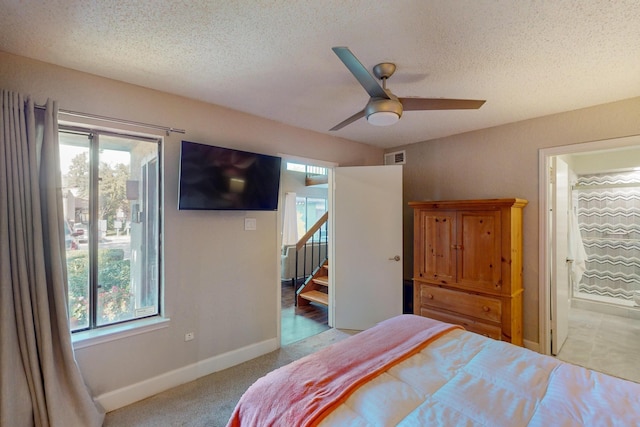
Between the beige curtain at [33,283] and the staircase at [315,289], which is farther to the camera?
the staircase at [315,289]

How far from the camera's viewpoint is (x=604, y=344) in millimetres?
3113

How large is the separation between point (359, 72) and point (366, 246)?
2.48 metres

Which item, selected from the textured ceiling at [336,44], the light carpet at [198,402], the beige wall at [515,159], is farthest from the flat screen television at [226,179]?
the beige wall at [515,159]

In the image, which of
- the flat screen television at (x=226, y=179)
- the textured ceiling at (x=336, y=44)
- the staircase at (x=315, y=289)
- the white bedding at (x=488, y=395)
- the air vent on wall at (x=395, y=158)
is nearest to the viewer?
the white bedding at (x=488, y=395)

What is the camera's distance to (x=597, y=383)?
1324mm

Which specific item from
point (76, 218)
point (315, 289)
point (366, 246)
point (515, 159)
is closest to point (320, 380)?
point (76, 218)

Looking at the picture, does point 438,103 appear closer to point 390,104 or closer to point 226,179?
point 390,104

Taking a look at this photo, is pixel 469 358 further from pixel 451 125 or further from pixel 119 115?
Answer: pixel 119 115

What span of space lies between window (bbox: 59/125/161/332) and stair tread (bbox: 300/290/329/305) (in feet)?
7.35

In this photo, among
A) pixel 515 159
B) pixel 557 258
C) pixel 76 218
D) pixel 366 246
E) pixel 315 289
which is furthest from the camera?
pixel 315 289

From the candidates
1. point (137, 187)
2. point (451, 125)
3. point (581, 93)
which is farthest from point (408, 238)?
point (137, 187)

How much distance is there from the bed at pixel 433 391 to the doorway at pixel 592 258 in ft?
5.64

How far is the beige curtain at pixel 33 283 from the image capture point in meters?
1.65

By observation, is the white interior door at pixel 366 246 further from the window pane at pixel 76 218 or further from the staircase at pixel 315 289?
the window pane at pixel 76 218
